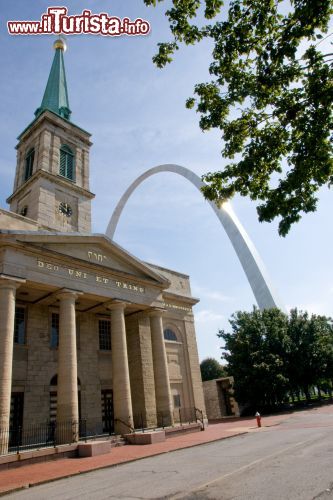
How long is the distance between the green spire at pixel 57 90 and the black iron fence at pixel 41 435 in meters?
25.7

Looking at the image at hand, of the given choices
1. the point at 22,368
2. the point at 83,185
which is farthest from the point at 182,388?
the point at 83,185

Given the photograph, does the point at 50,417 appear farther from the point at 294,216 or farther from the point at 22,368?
the point at 294,216

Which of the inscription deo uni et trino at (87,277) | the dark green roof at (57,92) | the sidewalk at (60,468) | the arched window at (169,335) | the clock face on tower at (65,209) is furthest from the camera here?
the dark green roof at (57,92)

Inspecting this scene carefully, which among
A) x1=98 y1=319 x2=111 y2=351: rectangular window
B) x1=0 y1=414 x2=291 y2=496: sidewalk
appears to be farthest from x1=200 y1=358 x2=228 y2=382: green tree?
x1=0 y1=414 x2=291 y2=496: sidewalk

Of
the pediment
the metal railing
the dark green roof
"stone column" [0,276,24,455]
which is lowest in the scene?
the metal railing

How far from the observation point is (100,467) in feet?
39.8

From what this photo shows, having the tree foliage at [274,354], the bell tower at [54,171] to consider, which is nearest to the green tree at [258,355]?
the tree foliage at [274,354]

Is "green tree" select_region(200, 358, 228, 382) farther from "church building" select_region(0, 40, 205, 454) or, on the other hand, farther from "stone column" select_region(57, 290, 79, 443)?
"stone column" select_region(57, 290, 79, 443)

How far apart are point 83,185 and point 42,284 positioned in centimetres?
1581

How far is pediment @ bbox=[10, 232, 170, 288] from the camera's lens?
19148mm

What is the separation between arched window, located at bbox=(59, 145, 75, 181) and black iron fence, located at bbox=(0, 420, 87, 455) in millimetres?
20145

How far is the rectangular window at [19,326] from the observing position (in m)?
20.5

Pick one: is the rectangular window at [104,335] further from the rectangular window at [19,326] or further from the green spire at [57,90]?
the green spire at [57,90]

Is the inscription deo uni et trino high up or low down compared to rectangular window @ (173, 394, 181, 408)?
up
